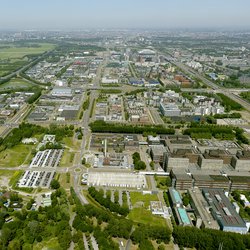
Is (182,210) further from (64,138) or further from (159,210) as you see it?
(64,138)

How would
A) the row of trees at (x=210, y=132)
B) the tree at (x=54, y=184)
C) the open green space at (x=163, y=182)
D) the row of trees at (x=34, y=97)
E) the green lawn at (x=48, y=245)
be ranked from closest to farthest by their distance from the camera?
1. the green lawn at (x=48, y=245)
2. the tree at (x=54, y=184)
3. the open green space at (x=163, y=182)
4. the row of trees at (x=210, y=132)
5. the row of trees at (x=34, y=97)

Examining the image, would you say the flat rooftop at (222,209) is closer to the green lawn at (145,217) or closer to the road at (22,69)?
the green lawn at (145,217)

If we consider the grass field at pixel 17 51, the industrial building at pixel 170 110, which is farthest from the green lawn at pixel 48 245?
the grass field at pixel 17 51

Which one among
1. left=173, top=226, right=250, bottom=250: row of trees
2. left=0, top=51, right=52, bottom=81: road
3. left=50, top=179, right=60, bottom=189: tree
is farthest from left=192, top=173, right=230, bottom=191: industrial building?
left=0, top=51, right=52, bottom=81: road

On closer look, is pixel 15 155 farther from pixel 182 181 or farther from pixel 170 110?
pixel 170 110

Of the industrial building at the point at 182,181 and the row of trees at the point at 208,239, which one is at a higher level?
the row of trees at the point at 208,239
